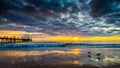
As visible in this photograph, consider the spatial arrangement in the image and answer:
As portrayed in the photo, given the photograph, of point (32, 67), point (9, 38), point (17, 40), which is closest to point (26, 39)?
point (17, 40)

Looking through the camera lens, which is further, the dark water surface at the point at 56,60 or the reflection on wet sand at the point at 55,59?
the reflection on wet sand at the point at 55,59

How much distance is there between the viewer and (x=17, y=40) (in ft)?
394

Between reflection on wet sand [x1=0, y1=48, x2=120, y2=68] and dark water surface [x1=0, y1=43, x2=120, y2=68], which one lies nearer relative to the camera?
dark water surface [x1=0, y1=43, x2=120, y2=68]

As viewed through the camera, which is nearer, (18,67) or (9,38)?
(18,67)

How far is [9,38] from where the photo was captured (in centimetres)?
11231

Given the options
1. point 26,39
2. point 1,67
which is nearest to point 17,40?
point 26,39

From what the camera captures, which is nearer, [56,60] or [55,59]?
[56,60]

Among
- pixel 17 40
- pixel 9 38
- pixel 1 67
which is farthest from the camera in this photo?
pixel 17 40

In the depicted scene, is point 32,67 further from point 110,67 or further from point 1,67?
point 110,67

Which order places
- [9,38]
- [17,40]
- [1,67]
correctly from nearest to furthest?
1. [1,67]
2. [9,38]
3. [17,40]

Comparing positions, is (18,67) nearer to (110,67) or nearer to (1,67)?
(1,67)

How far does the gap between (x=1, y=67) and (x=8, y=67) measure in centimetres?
64

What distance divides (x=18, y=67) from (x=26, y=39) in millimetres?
112150

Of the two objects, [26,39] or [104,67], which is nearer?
[104,67]
